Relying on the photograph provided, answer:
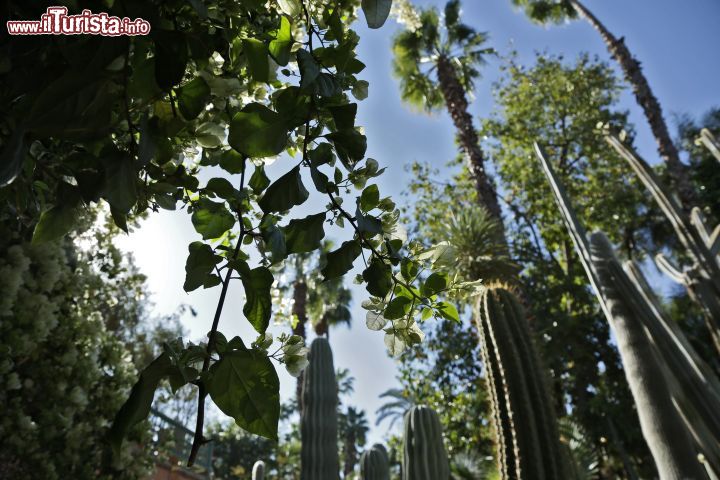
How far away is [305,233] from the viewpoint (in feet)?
2.51

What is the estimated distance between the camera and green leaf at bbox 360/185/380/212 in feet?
2.63

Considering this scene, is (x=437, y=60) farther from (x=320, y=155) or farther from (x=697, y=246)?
(x=320, y=155)

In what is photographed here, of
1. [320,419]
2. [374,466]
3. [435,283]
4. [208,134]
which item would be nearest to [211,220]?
[208,134]

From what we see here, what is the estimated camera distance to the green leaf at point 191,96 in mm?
712

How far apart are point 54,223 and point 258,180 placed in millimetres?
319

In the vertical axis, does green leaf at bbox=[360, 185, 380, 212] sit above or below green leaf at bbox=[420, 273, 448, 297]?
above

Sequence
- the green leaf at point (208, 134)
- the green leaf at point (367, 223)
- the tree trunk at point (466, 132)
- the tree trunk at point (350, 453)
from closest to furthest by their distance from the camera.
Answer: the green leaf at point (367, 223) < the green leaf at point (208, 134) < the tree trunk at point (466, 132) < the tree trunk at point (350, 453)

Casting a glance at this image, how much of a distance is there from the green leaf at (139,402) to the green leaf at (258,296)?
142mm

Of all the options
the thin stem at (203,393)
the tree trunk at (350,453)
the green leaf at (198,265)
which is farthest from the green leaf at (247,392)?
the tree trunk at (350,453)

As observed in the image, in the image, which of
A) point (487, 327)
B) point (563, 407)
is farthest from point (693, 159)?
point (487, 327)

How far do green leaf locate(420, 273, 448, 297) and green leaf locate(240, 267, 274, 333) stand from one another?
251 millimetres

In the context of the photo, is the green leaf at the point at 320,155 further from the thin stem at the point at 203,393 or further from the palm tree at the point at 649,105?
the palm tree at the point at 649,105

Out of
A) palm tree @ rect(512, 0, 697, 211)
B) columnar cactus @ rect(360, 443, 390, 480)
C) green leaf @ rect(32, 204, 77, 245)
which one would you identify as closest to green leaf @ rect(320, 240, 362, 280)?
green leaf @ rect(32, 204, 77, 245)

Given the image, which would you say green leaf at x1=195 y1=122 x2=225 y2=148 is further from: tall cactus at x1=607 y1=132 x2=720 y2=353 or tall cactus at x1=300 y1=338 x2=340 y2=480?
tall cactus at x1=300 y1=338 x2=340 y2=480
